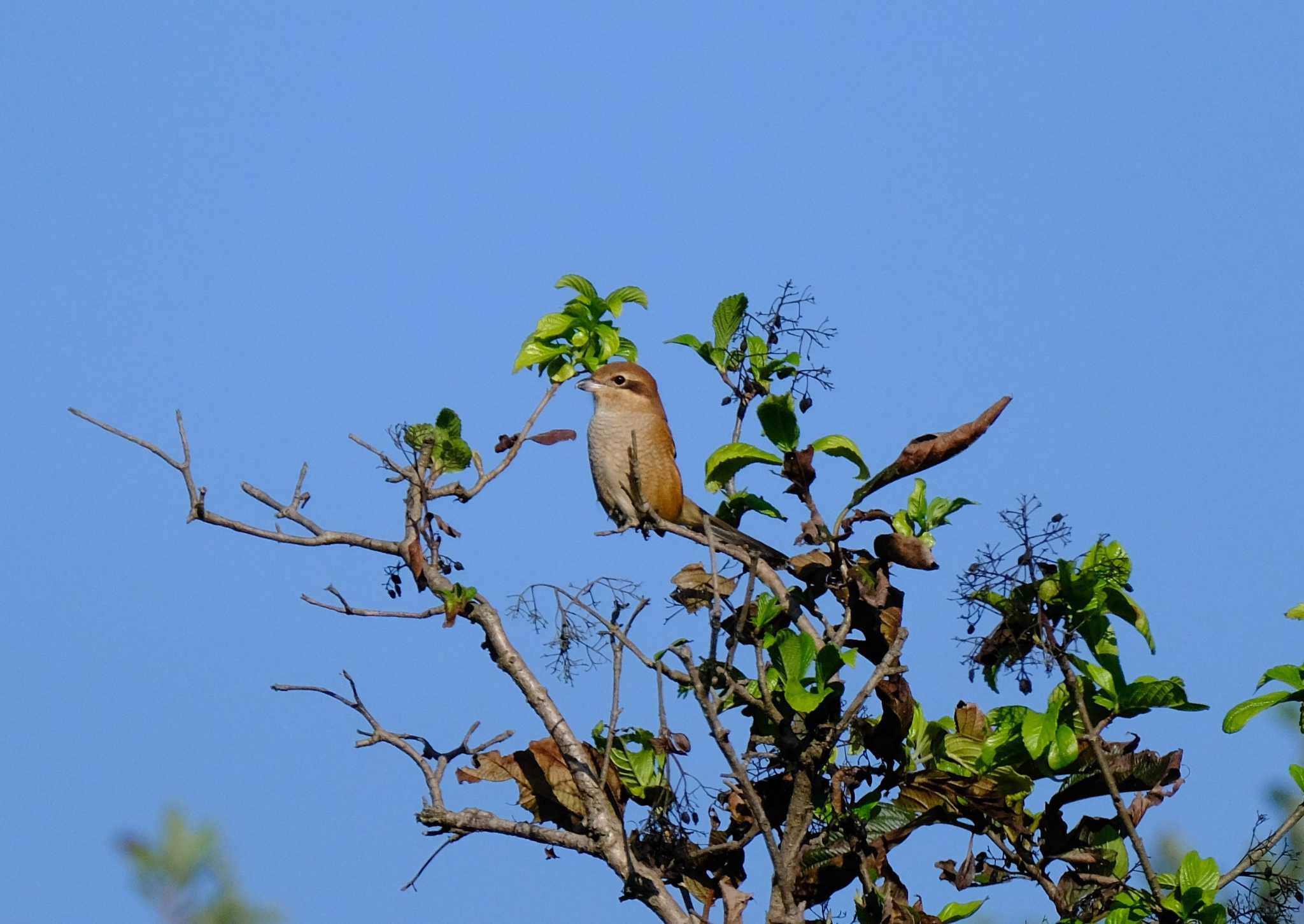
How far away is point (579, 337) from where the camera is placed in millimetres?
5176

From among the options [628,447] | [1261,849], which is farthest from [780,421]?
[628,447]

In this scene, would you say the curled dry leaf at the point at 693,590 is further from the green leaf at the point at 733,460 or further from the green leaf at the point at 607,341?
the green leaf at the point at 607,341

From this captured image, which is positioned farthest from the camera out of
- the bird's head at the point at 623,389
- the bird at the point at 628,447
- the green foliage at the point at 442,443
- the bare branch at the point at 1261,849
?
the bird's head at the point at 623,389

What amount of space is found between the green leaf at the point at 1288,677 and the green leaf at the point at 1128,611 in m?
0.34

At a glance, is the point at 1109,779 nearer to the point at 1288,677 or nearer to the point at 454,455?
the point at 1288,677

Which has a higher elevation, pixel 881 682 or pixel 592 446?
pixel 592 446

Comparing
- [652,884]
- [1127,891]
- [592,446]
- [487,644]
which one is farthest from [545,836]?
[592,446]

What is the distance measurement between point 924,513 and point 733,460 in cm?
63

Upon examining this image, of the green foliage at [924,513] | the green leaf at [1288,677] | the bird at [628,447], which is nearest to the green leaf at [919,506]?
the green foliage at [924,513]

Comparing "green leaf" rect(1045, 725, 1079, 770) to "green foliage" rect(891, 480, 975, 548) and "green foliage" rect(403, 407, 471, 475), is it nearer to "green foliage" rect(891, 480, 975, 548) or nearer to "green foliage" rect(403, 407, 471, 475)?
"green foliage" rect(891, 480, 975, 548)

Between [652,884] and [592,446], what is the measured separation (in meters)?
3.49

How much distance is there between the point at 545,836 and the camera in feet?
13.8

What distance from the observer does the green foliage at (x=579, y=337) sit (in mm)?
5109

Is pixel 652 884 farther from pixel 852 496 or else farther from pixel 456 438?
pixel 456 438
